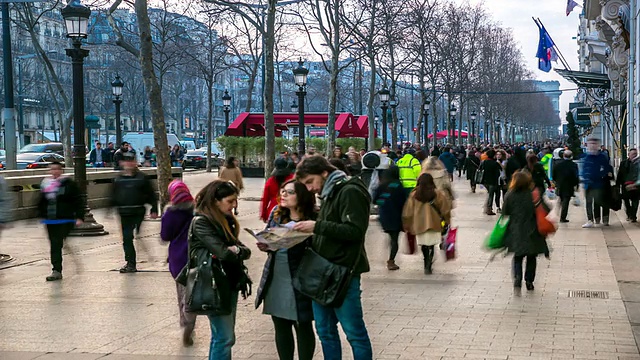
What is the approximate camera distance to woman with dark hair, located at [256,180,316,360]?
581cm

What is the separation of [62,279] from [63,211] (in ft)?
2.88

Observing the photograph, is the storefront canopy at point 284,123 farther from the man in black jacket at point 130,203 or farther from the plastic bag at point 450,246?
the plastic bag at point 450,246

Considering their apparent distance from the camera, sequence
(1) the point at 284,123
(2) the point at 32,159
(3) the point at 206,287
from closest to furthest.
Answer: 1. (3) the point at 206,287
2. (2) the point at 32,159
3. (1) the point at 284,123

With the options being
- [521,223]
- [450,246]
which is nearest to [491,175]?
[450,246]

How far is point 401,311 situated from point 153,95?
13491 mm

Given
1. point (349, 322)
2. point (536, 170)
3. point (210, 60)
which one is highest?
point (210, 60)

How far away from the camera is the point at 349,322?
5.78 meters

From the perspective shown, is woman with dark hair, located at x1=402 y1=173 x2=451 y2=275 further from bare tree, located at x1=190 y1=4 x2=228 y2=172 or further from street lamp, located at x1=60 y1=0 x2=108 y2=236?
bare tree, located at x1=190 y1=4 x2=228 y2=172

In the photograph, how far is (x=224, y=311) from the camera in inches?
239

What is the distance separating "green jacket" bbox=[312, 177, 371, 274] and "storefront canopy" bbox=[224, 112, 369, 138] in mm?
38917

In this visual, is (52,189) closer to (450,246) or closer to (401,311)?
(401,311)

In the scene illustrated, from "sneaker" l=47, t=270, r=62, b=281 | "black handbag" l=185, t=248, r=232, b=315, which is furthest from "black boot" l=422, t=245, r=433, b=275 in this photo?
"black handbag" l=185, t=248, r=232, b=315

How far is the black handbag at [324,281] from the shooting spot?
566 cm

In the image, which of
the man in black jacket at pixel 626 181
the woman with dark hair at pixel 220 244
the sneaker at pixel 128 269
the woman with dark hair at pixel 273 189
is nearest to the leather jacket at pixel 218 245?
the woman with dark hair at pixel 220 244
